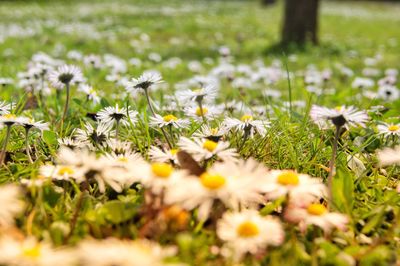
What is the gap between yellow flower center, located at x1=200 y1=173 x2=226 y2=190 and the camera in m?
1.14

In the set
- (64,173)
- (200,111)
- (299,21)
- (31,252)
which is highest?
(31,252)

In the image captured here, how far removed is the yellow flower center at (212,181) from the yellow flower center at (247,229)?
106 millimetres

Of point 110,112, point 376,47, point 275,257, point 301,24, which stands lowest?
point 376,47

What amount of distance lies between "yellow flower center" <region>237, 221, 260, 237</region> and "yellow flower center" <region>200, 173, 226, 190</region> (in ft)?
0.35

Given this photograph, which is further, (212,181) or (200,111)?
(200,111)

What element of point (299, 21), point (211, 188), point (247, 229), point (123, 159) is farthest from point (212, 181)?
point (299, 21)

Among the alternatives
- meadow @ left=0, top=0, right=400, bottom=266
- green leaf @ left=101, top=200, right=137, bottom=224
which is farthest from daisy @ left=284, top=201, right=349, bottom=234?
green leaf @ left=101, top=200, right=137, bottom=224

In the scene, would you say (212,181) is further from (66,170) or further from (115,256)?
(66,170)

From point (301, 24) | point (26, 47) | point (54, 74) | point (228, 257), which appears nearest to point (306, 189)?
point (228, 257)

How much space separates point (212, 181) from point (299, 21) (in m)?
8.17

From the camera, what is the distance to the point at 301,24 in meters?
8.85

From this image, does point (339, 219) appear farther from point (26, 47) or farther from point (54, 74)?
point (26, 47)

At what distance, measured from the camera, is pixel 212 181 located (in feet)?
3.76

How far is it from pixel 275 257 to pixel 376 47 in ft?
31.2
